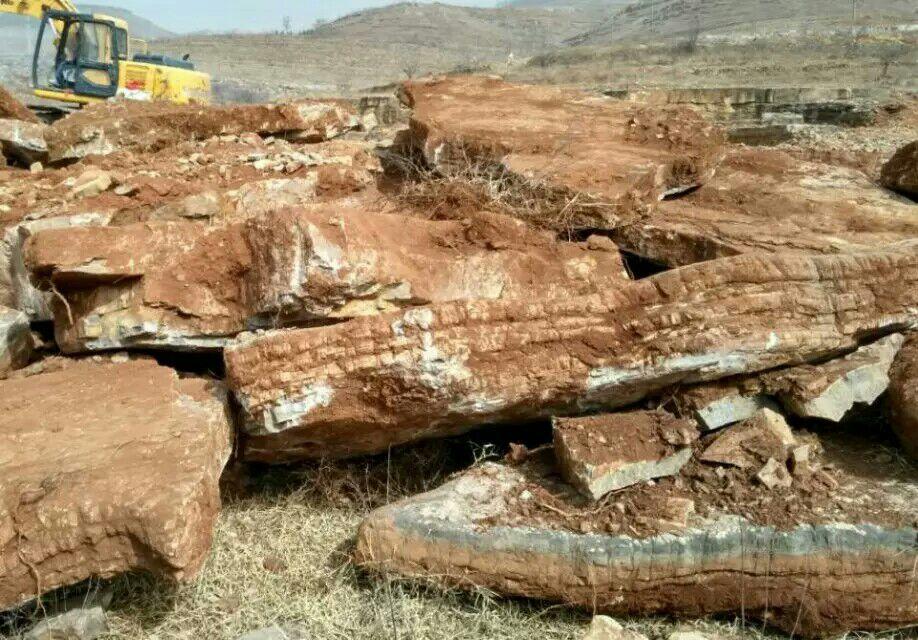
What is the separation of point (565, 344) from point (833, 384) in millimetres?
990

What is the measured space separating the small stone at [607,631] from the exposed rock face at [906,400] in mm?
1183

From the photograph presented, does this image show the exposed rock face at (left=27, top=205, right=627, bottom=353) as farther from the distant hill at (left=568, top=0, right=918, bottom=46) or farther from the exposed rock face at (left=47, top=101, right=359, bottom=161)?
the distant hill at (left=568, top=0, right=918, bottom=46)

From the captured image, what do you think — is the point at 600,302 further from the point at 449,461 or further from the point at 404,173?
the point at 404,173

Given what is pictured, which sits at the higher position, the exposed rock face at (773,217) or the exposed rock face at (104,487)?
the exposed rock face at (773,217)

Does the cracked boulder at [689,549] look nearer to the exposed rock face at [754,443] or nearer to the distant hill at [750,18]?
the exposed rock face at [754,443]

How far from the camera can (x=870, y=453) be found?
104 inches

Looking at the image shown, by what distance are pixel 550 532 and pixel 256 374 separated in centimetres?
118

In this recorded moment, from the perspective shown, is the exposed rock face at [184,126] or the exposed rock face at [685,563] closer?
the exposed rock face at [685,563]

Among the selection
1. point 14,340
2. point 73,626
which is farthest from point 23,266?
point 73,626

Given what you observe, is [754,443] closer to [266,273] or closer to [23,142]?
[266,273]

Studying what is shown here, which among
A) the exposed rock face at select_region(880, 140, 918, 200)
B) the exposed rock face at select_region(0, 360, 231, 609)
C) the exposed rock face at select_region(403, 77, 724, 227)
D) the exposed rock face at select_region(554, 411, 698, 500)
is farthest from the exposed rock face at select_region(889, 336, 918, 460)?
the exposed rock face at select_region(0, 360, 231, 609)

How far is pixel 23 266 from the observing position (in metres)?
3.34

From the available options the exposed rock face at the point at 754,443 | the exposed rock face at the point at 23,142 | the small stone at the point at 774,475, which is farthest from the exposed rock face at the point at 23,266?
the small stone at the point at 774,475

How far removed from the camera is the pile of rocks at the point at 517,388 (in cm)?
227
